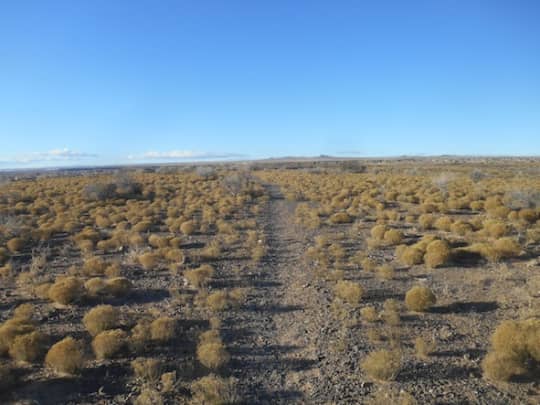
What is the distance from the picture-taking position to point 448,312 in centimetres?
922

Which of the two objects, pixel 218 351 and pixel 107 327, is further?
pixel 107 327

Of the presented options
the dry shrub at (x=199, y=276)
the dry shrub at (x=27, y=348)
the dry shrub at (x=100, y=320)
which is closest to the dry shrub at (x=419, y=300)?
the dry shrub at (x=199, y=276)

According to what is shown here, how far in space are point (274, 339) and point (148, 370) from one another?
104 inches

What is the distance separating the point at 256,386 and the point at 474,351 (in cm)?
429

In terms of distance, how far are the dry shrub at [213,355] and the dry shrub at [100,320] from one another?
8.08 feet

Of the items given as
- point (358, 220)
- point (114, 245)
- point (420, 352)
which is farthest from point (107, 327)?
point (358, 220)

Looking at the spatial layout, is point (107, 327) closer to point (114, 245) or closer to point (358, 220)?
point (114, 245)

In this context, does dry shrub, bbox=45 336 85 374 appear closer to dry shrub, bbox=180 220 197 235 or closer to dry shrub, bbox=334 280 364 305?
dry shrub, bbox=334 280 364 305

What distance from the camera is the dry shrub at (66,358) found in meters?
6.69

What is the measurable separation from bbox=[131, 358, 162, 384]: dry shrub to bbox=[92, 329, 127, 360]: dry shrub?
2.63 ft

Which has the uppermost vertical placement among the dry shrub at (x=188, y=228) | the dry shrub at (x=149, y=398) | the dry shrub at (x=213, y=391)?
the dry shrub at (x=188, y=228)

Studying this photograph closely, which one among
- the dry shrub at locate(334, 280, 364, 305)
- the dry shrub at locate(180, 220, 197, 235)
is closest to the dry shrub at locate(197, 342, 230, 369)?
the dry shrub at locate(334, 280, 364, 305)

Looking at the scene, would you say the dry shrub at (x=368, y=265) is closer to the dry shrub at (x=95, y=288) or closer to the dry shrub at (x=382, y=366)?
the dry shrub at (x=382, y=366)

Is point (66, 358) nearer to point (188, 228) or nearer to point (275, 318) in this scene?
point (275, 318)
